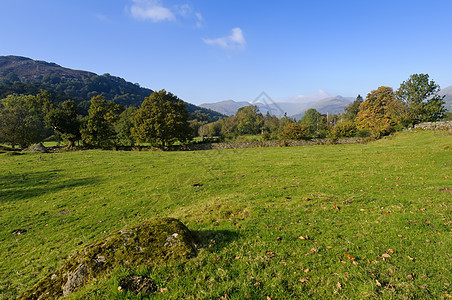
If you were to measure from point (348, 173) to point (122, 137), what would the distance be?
175 feet

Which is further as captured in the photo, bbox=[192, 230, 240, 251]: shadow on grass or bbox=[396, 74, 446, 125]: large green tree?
bbox=[396, 74, 446, 125]: large green tree

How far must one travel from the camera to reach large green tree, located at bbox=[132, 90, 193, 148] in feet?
150

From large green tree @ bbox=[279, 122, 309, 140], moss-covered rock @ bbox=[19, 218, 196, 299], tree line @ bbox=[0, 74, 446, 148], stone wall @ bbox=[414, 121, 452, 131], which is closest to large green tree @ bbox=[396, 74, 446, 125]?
tree line @ bbox=[0, 74, 446, 148]

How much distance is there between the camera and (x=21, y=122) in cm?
5512

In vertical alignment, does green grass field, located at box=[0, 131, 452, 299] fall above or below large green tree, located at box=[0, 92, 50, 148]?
below

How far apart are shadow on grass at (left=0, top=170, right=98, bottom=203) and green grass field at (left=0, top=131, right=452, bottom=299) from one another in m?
0.11

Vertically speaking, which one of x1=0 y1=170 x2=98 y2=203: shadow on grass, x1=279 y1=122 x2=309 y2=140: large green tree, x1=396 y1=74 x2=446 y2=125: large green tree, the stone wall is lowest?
x1=0 y1=170 x2=98 y2=203: shadow on grass

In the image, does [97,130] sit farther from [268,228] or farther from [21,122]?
[268,228]

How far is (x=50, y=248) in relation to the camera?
7992 millimetres

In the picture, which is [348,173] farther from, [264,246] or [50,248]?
[50,248]

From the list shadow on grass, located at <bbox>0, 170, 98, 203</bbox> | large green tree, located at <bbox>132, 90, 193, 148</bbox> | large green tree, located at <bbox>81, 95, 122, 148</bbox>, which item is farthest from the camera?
large green tree, located at <bbox>81, 95, 122, 148</bbox>

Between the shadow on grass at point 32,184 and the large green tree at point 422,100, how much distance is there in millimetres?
74565

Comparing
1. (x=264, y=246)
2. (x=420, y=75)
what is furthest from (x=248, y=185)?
(x=420, y=75)

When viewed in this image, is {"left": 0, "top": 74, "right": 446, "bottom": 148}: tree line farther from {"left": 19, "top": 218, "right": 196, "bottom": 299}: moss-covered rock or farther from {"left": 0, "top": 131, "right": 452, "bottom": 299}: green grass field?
{"left": 19, "top": 218, "right": 196, "bottom": 299}: moss-covered rock
